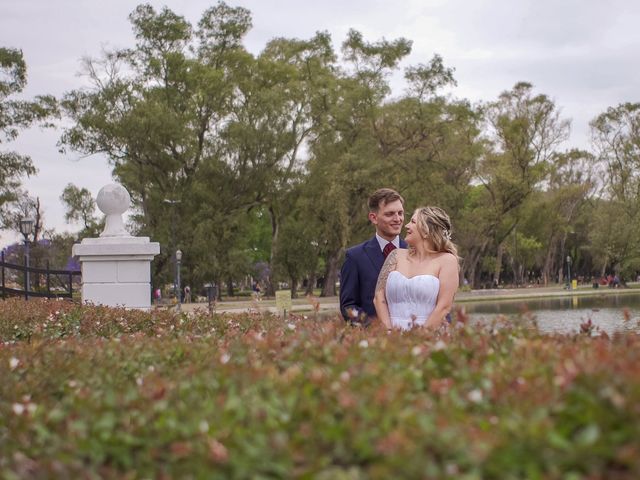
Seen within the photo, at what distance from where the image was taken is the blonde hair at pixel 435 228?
275 inches

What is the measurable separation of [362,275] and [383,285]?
1.34ft

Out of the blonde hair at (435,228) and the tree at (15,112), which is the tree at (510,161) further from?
the blonde hair at (435,228)

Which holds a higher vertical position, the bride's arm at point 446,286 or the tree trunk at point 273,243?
the tree trunk at point 273,243

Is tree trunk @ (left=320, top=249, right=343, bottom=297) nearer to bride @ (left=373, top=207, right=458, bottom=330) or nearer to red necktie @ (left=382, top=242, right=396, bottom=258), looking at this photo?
red necktie @ (left=382, top=242, right=396, bottom=258)

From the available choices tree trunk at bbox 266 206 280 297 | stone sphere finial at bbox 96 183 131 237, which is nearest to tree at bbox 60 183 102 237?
tree trunk at bbox 266 206 280 297

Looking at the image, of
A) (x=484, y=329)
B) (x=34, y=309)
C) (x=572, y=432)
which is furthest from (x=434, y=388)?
(x=34, y=309)

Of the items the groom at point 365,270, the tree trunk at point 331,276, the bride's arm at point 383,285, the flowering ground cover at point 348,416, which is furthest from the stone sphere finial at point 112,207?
the tree trunk at point 331,276

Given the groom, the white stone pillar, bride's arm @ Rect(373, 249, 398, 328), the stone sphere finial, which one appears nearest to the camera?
bride's arm @ Rect(373, 249, 398, 328)

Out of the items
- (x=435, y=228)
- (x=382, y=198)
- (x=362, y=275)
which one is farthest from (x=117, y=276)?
(x=435, y=228)

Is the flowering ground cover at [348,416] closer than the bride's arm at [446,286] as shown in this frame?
Yes

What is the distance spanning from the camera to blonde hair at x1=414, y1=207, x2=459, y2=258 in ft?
22.9

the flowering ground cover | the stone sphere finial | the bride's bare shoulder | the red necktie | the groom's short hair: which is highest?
→ the stone sphere finial

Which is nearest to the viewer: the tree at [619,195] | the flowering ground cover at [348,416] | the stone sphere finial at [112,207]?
the flowering ground cover at [348,416]

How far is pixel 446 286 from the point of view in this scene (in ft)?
22.9
